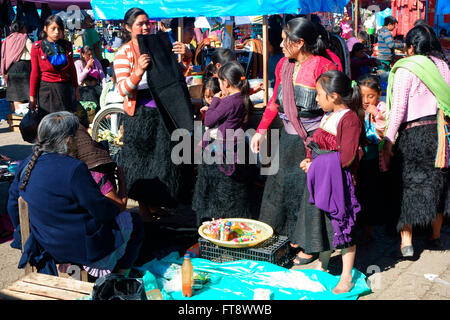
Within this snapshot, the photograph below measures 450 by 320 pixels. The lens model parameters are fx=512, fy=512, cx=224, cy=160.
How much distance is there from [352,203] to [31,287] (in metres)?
2.35

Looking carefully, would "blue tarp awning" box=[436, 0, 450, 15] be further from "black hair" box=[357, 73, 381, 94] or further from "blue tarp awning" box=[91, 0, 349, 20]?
"black hair" box=[357, 73, 381, 94]

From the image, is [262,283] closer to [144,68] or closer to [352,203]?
[352,203]

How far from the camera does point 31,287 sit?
3449 mm

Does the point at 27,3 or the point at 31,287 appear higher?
the point at 27,3

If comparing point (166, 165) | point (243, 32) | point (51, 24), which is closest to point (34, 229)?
point (166, 165)

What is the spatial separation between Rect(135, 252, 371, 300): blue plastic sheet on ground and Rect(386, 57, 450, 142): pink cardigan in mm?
1342

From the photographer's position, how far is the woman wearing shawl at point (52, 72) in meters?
6.50

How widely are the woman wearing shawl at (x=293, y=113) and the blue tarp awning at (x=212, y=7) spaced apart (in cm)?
117

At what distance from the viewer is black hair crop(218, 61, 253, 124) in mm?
4691

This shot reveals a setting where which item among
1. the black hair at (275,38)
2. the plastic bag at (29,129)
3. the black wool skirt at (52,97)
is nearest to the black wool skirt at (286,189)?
the plastic bag at (29,129)

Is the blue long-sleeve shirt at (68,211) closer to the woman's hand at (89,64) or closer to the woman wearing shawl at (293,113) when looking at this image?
the woman wearing shawl at (293,113)

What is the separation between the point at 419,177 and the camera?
14.8ft

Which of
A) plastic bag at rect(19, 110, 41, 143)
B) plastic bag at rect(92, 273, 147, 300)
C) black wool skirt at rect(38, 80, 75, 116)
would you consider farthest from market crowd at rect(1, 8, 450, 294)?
black wool skirt at rect(38, 80, 75, 116)

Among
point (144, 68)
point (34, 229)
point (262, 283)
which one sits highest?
point (144, 68)
